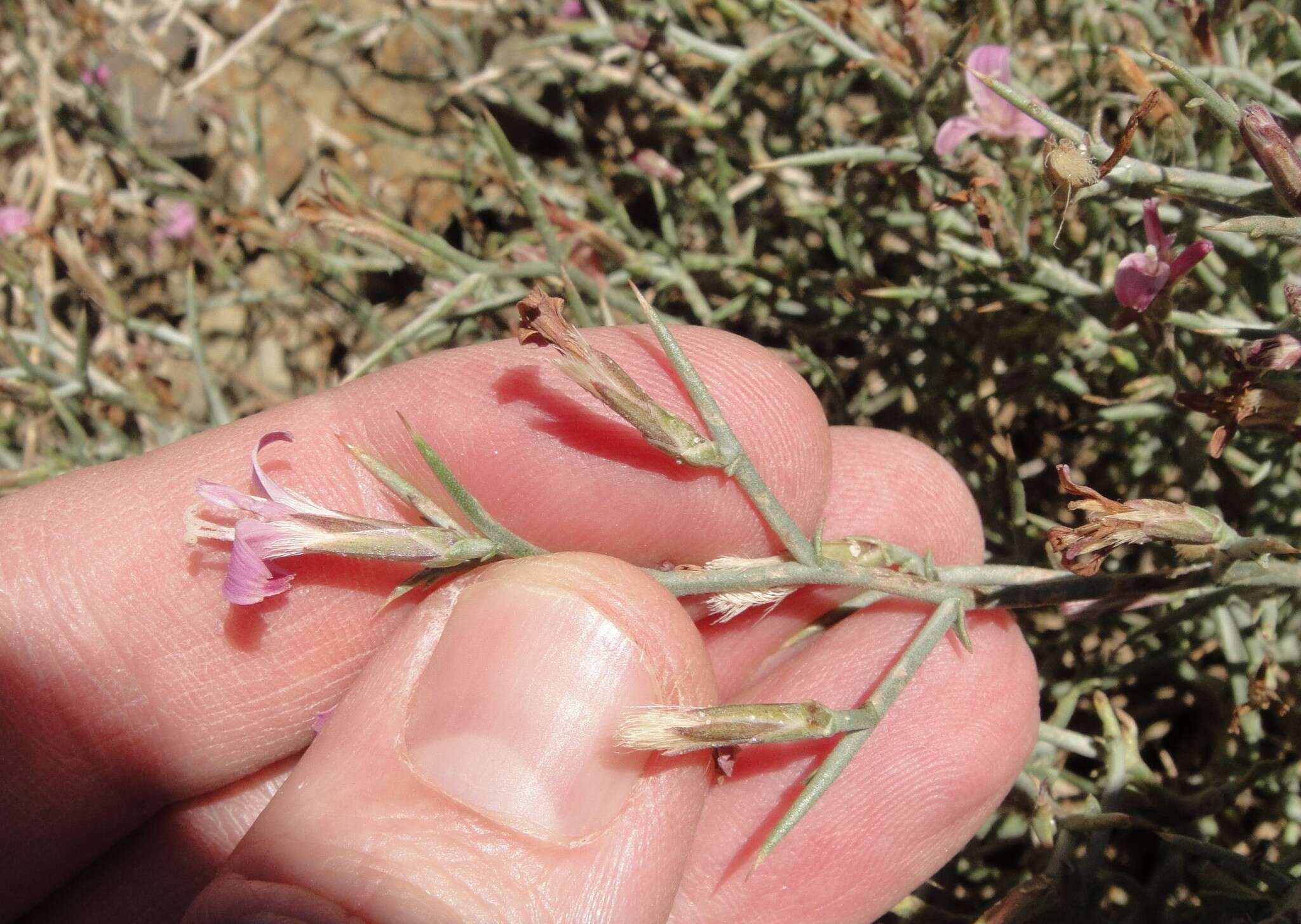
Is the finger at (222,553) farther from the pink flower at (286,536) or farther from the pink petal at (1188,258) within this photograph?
the pink petal at (1188,258)

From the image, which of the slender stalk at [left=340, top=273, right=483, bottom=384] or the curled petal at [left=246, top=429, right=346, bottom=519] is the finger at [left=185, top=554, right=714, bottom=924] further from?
the slender stalk at [left=340, top=273, right=483, bottom=384]

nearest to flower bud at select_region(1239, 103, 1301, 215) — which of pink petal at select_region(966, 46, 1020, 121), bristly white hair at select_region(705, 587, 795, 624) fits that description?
pink petal at select_region(966, 46, 1020, 121)

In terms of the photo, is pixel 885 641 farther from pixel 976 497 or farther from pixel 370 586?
pixel 370 586

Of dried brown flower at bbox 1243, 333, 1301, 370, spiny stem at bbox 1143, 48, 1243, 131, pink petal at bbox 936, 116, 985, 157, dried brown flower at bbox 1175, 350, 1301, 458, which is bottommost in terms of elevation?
dried brown flower at bbox 1175, 350, 1301, 458

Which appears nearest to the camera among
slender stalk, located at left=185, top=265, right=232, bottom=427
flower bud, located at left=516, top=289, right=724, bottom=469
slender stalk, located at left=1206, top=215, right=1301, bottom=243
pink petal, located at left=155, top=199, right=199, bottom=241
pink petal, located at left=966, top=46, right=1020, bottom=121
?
slender stalk, located at left=1206, top=215, right=1301, bottom=243

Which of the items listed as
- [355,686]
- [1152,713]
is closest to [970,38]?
[1152,713]

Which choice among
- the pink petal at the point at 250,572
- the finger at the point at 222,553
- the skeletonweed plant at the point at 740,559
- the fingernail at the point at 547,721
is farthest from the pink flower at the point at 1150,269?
the pink petal at the point at 250,572
